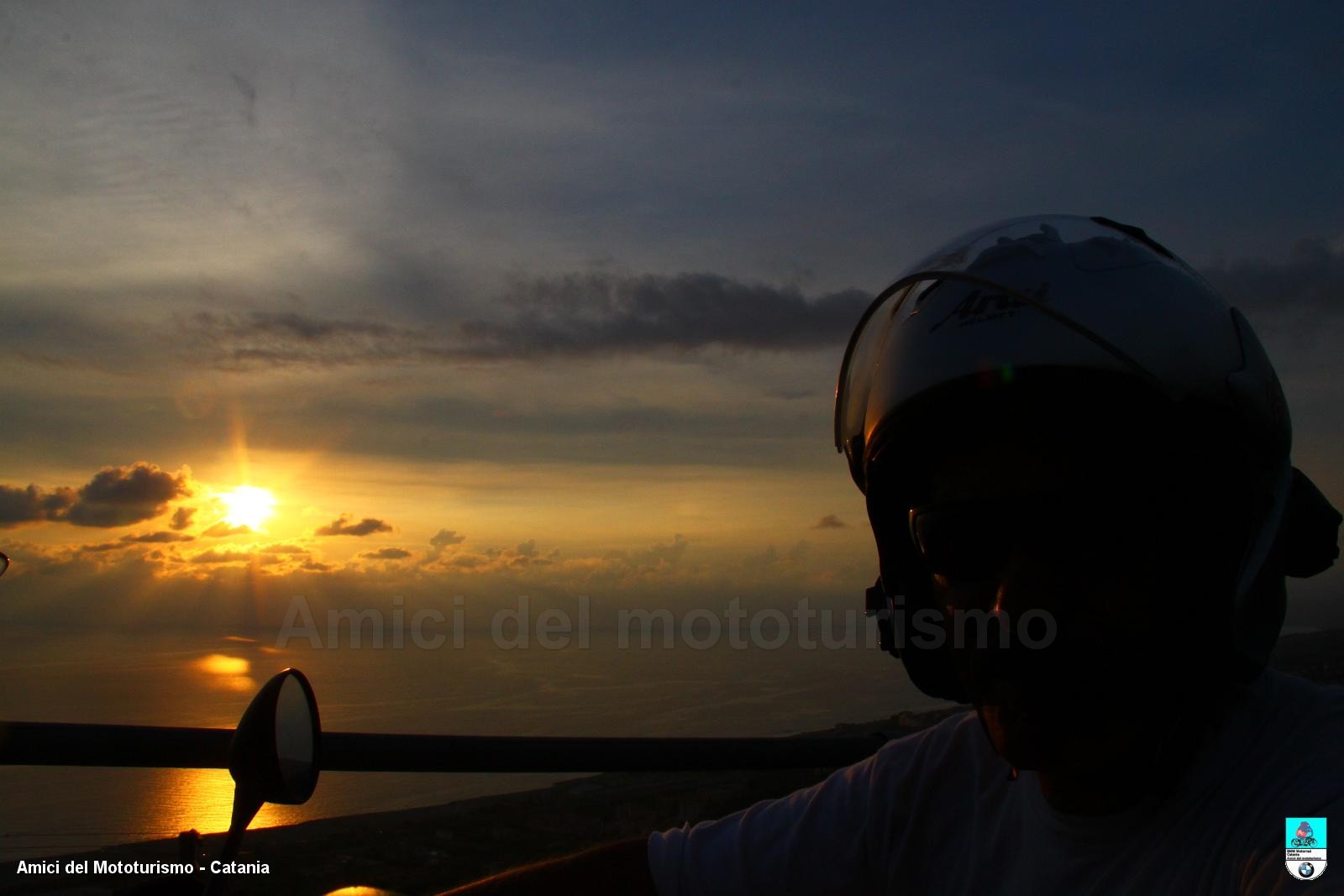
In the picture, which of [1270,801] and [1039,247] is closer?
[1270,801]

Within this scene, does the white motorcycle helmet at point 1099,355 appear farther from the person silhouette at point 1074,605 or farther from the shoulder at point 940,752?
the shoulder at point 940,752

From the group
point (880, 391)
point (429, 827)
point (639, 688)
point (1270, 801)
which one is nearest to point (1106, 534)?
point (1270, 801)

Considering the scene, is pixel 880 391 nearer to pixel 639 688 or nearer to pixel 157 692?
pixel 639 688

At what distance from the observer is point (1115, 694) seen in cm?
132

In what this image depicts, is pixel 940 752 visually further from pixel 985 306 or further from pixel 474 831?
pixel 474 831

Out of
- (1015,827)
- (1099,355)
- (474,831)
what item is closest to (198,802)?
(474,831)

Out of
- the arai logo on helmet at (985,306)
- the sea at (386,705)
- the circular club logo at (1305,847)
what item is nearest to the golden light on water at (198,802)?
the sea at (386,705)

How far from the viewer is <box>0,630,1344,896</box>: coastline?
2.40 metres

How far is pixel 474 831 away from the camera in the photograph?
9.22 ft

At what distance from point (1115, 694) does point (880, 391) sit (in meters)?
0.67

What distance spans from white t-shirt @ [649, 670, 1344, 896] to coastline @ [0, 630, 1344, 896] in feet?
2.43

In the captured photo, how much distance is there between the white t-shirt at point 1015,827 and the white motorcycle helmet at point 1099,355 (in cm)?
15

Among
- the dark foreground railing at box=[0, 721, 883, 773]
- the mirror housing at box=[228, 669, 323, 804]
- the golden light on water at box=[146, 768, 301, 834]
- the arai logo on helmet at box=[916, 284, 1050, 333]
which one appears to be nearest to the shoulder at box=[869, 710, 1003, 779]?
the arai logo on helmet at box=[916, 284, 1050, 333]

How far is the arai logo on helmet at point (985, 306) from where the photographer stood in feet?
5.28
